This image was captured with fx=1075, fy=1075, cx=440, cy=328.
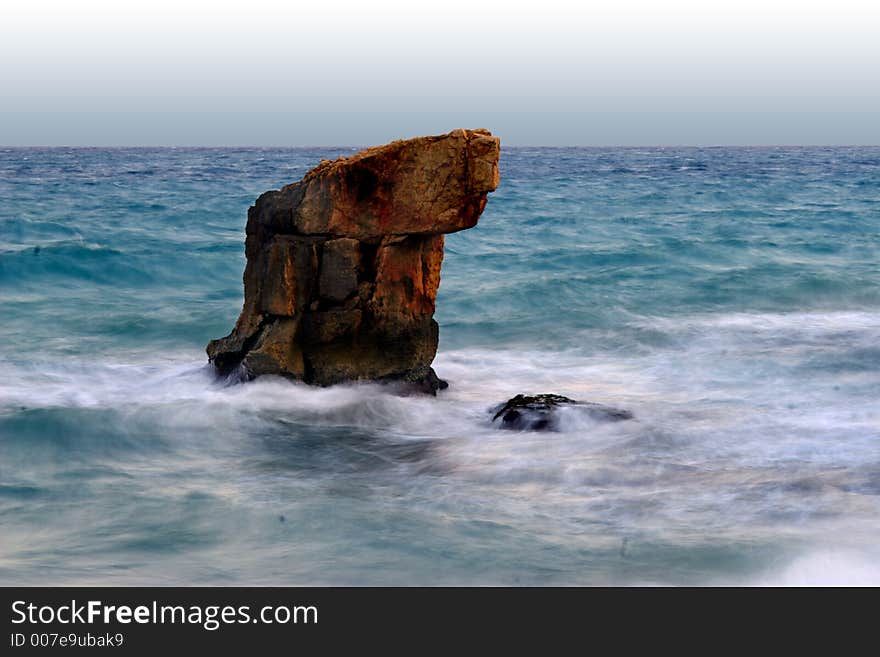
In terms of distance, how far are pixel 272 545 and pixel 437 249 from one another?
13.2ft

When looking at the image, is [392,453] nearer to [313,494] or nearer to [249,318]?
[313,494]

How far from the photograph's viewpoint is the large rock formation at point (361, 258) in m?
8.99

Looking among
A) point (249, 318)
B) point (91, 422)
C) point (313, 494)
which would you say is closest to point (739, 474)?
point (313, 494)

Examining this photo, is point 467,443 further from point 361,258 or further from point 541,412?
point 361,258

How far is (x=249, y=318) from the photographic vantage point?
963cm

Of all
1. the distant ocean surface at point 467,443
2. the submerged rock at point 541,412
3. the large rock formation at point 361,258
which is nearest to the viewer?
the distant ocean surface at point 467,443

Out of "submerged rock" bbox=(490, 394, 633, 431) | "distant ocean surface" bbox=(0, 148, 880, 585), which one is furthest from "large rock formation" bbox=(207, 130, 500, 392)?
"submerged rock" bbox=(490, 394, 633, 431)

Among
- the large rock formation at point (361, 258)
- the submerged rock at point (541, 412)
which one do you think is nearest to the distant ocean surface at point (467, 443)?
the submerged rock at point (541, 412)

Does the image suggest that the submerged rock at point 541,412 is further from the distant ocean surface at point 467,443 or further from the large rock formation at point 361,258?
the large rock formation at point 361,258

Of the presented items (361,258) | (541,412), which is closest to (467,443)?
(541,412)

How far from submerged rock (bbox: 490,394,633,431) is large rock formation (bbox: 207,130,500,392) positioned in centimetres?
109

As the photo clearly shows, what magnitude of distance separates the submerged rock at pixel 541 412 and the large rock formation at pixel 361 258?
3.56ft

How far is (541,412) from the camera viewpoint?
28.4ft

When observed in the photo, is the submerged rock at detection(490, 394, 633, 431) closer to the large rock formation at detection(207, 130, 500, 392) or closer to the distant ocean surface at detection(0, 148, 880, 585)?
the distant ocean surface at detection(0, 148, 880, 585)
